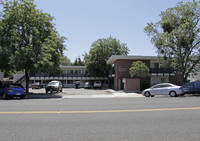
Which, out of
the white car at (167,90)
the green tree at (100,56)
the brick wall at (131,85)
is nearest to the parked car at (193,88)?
the white car at (167,90)

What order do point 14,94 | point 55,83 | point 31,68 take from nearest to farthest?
point 14,94 → point 31,68 → point 55,83

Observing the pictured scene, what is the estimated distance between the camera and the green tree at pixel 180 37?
896 inches

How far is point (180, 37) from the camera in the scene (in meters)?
22.4

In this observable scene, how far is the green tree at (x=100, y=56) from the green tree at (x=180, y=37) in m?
20.7

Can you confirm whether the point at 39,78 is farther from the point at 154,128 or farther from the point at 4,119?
the point at 154,128

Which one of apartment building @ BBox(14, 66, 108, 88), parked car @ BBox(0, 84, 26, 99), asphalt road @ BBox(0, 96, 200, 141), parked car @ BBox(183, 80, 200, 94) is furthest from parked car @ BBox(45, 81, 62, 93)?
apartment building @ BBox(14, 66, 108, 88)

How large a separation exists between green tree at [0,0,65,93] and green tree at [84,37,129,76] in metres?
23.4

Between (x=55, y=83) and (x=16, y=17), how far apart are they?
10.9 m

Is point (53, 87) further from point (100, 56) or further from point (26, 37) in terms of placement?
point (100, 56)

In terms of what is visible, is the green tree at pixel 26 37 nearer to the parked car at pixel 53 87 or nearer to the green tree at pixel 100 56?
the parked car at pixel 53 87

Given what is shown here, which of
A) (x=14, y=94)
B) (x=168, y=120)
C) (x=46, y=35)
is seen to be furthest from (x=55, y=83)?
(x=168, y=120)

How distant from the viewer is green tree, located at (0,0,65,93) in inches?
736

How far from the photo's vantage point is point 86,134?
205 inches

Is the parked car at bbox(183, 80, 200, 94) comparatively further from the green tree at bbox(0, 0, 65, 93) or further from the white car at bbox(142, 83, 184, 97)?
the green tree at bbox(0, 0, 65, 93)
